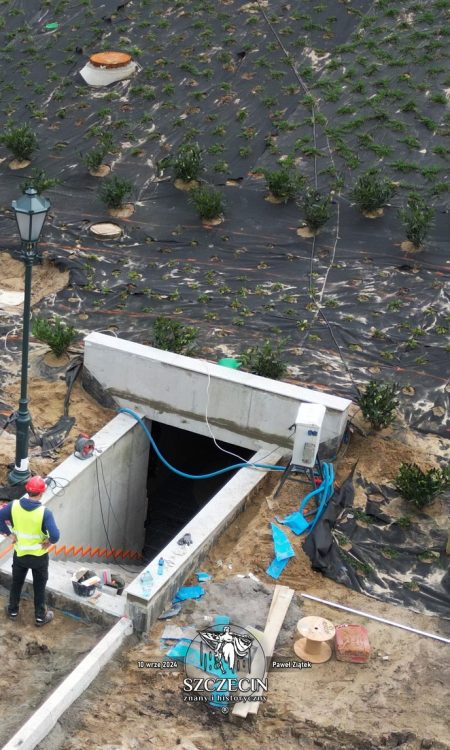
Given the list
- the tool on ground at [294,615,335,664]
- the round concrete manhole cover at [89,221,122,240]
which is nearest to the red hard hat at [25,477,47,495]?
the tool on ground at [294,615,335,664]

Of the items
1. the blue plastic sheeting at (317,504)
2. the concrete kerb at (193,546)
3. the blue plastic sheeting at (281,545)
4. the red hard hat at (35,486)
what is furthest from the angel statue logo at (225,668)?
the red hard hat at (35,486)

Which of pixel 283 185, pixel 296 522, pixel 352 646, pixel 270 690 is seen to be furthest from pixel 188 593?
pixel 283 185

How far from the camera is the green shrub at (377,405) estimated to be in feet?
39.9

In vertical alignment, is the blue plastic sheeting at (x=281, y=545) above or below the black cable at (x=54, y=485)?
above

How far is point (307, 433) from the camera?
37.0ft

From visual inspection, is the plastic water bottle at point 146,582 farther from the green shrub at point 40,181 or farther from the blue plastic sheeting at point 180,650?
the green shrub at point 40,181

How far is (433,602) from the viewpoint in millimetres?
10219

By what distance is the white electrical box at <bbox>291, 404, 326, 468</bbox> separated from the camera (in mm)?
11219

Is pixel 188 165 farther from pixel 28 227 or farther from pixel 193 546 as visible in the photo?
pixel 193 546

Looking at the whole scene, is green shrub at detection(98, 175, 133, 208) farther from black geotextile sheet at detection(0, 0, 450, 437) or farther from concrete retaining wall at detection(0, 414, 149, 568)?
concrete retaining wall at detection(0, 414, 149, 568)

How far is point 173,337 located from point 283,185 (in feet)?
15.6

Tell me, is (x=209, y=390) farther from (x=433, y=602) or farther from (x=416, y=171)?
(x=416, y=171)

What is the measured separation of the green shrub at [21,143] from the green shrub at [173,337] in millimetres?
6683

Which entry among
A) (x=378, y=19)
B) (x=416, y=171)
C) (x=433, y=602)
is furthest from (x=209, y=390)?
(x=378, y=19)
